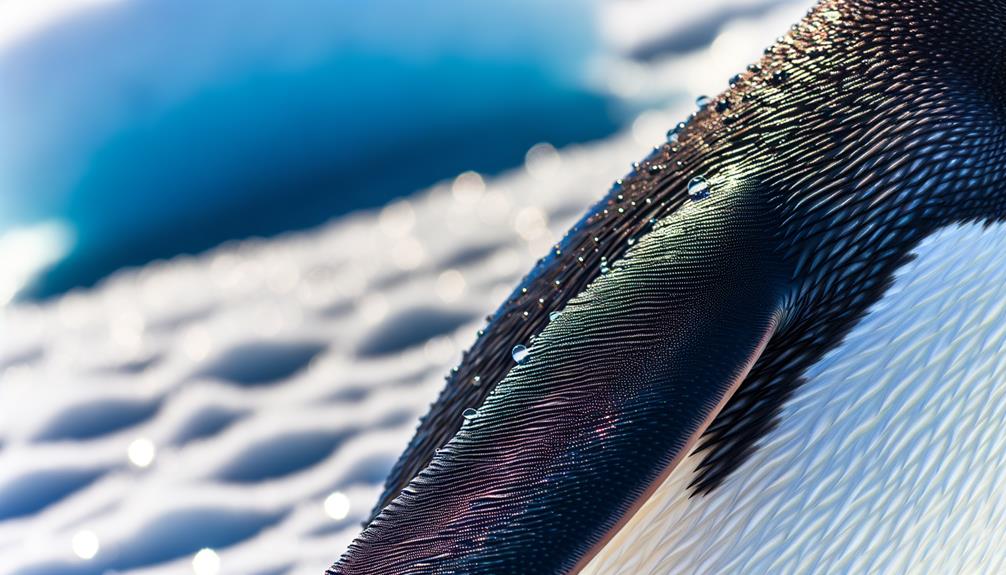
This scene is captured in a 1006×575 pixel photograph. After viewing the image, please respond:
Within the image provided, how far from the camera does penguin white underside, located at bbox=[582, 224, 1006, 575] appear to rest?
88 centimetres

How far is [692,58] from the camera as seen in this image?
2783 mm

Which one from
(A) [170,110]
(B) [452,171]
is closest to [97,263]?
(A) [170,110]

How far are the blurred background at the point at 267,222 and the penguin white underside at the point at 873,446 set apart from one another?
0.82m

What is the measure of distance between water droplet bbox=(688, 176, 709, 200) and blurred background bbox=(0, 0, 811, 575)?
0.89 metres

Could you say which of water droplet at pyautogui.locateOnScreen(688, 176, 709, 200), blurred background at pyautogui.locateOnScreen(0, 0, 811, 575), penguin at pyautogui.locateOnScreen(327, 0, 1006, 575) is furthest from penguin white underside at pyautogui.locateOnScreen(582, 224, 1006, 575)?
blurred background at pyautogui.locateOnScreen(0, 0, 811, 575)

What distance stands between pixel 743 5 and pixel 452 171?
3.14 feet

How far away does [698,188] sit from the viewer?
97 centimetres

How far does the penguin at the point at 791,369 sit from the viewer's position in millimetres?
802

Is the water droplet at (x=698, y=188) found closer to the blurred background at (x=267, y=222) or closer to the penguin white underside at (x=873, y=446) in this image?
the penguin white underside at (x=873, y=446)

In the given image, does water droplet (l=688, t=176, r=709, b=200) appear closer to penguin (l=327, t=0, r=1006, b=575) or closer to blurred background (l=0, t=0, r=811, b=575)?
penguin (l=327, t=0, r=1006, b=575)

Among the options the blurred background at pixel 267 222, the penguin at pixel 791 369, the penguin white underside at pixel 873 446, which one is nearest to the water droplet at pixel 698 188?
the penguin at pixel 791 369

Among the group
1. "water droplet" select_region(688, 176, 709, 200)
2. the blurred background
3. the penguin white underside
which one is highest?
the blurred background

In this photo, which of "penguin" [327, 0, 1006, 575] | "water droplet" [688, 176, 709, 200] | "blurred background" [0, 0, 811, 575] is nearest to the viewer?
"penguin" [327, 0, 1006, 575]

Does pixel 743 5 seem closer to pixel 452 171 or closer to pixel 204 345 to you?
pixel 452 171
